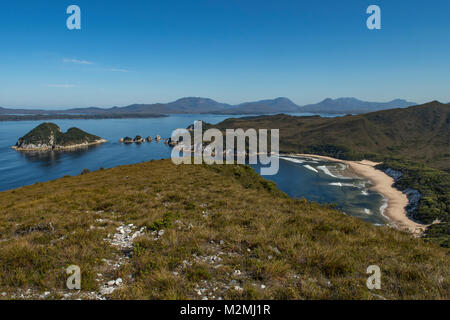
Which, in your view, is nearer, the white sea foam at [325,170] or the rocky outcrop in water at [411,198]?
the rocky outcrop in water at [411,198]

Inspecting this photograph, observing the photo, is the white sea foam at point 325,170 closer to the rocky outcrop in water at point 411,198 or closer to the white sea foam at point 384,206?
the rocky outcrop in water at point 411,198

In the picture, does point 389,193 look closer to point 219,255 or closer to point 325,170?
point 325,170

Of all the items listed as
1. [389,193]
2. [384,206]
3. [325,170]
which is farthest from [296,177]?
[384,206]

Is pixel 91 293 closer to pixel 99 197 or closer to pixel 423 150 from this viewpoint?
pixel 99 197

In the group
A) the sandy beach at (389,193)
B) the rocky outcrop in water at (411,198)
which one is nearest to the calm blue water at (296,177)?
the sandy beach at (389,193)

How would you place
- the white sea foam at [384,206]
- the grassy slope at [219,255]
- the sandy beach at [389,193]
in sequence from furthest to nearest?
the white sea foam at [384,206]
the sandy beach at [389,193]
the grassy slope at [219,255]

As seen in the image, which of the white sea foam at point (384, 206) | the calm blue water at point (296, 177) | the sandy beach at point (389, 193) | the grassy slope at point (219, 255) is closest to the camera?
the grassy slope at point (219, 255)

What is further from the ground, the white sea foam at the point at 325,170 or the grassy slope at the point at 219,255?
the grassy slope at the point at 219,255
